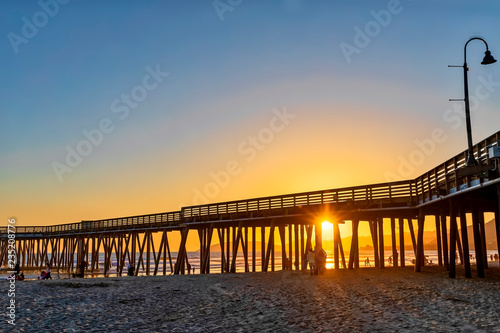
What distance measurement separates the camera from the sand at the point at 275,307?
10852mm

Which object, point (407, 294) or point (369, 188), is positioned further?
point (369, 188)

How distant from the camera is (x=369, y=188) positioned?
27.0 m

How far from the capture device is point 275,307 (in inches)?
534

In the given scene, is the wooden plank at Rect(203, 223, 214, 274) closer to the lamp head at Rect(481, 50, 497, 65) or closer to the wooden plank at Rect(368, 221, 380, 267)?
the wooden plank at Rect(368, 221, 380, 267)

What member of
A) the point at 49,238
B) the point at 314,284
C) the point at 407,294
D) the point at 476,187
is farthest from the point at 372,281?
the point at 49,238

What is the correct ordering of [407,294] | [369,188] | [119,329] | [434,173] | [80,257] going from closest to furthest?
[119,329] → [407,294] → [434,173] → [369,188] → [80,257]

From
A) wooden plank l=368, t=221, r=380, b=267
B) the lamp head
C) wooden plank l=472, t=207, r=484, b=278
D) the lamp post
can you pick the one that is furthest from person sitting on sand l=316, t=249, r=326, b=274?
the lamp head

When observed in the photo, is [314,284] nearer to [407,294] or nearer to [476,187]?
[407,294]

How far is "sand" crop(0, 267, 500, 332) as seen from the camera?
1085cm

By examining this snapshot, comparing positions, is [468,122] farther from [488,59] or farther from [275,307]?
[275,307]

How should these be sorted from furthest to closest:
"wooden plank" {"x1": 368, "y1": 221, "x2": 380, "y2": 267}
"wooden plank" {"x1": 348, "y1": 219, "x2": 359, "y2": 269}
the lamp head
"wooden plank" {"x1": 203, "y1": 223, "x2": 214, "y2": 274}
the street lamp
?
1. "wooden plank" {"x1": 203, "y1": 223, "x2": 214, "y2": 274}
2. "wooden plank" {"x1": 368, "y1": 221, "x2": 380, "y2": 267}
3. "wooden plank" {"x1": 348, "y1": 219, "x2": 359, "y2": 269}
4. the lamp head
5. the street lamp

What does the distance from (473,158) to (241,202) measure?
63.1 ft

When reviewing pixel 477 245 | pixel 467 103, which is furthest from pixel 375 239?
pixel 467 103

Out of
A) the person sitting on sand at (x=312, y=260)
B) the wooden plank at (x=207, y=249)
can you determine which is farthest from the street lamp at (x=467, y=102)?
the wooden plank at (x=207, y=249)
